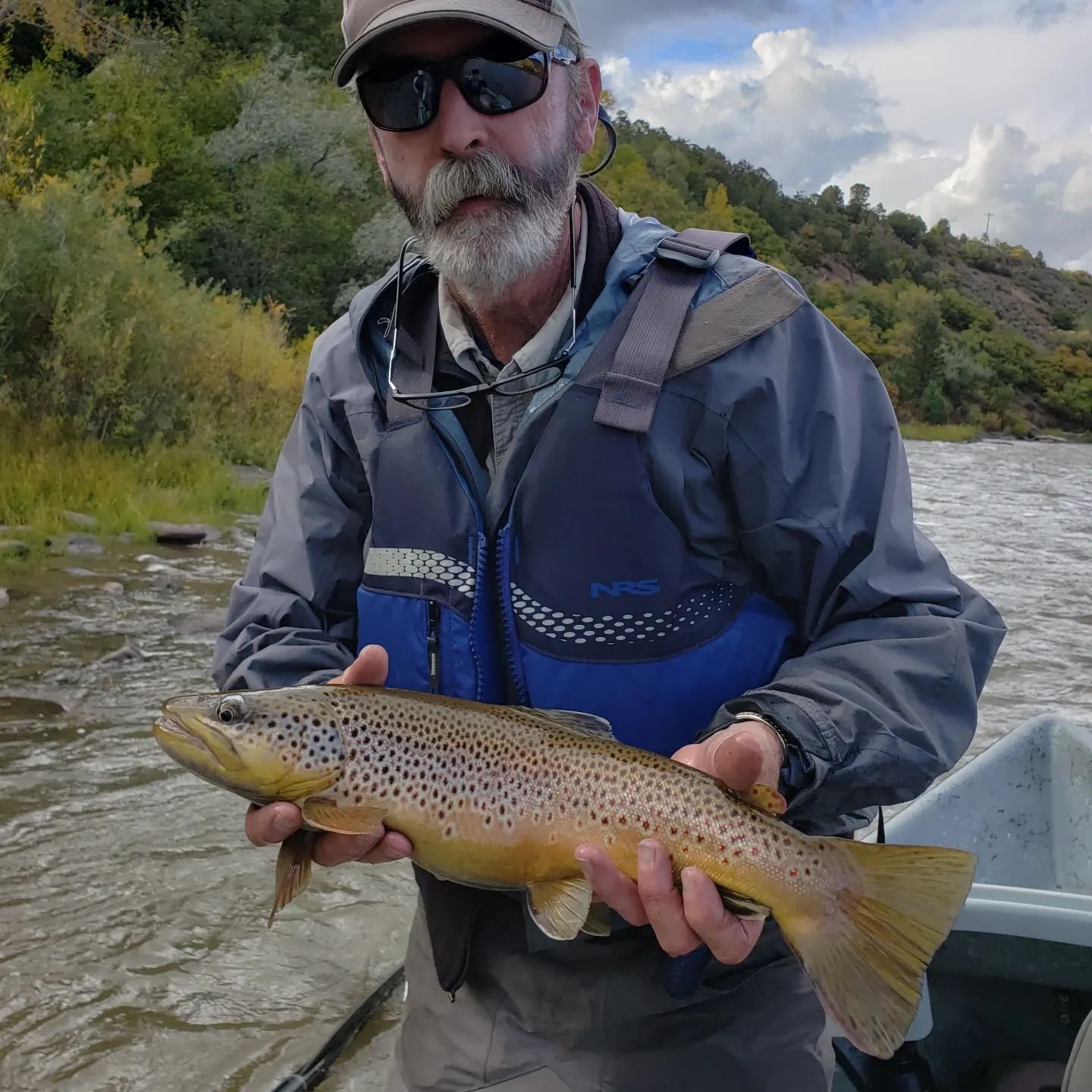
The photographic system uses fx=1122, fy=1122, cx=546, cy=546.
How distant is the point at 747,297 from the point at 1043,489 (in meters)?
28.1

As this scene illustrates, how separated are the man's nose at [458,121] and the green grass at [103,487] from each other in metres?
8.65

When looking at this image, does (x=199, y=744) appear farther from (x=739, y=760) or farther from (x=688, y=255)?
(x=688, y=255)

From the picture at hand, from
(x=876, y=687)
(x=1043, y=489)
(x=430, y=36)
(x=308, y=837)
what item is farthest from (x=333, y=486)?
(x=1043, y=489)

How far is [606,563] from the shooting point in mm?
2385

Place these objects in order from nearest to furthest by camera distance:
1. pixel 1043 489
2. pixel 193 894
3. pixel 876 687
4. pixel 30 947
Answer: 1. pixel 876 687
2. pixel 30 947
3. pixel 193 894
4. pixel 1043 489

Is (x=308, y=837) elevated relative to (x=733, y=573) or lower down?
lower down

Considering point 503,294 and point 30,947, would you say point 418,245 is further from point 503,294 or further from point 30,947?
point 30,947

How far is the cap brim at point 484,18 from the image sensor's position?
8.07ft

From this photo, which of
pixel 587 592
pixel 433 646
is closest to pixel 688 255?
pixel 587 592

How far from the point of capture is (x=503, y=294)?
8.57ft

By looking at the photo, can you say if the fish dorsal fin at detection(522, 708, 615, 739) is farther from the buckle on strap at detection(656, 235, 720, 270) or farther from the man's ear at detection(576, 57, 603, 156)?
the man's ear at detection(576, 57, 603, 156)

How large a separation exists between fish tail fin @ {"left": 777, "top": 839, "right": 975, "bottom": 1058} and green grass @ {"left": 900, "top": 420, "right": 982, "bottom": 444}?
5885 cm

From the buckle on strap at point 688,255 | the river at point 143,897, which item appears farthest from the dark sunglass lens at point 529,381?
the river at point 143,897

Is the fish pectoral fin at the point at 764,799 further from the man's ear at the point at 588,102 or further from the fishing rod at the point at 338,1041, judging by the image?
the fishing rod at the point at 338,1041
